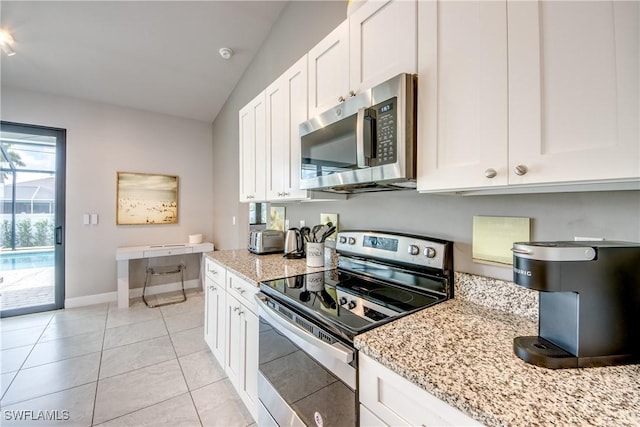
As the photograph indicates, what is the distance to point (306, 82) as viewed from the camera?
1.62m

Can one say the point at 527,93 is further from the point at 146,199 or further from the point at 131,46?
the point at 146,199

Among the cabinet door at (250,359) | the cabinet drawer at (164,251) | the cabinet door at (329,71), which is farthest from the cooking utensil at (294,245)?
the cabinet drawer at (164,251)

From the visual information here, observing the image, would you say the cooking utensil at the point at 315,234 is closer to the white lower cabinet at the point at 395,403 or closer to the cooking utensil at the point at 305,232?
the cooking utensil at the point at 305,232

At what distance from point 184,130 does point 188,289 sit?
2.49m

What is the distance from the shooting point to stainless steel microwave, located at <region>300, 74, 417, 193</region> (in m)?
1.00

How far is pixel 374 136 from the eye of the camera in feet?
3.59

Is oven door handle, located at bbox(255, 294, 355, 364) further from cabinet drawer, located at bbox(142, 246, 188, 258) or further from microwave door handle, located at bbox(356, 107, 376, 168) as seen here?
cabinet drawer, located at bbox(142, 246, 188, 258)

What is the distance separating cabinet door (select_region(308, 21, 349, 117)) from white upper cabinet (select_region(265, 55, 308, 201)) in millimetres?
84

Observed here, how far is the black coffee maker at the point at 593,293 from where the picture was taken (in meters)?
0.64

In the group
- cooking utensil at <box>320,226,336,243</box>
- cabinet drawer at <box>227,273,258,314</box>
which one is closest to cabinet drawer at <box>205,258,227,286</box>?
cabinet drawer at <box>227,273,258,314</box>

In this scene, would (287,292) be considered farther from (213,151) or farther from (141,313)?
(213,151)

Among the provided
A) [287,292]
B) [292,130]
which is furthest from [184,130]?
[287,292]

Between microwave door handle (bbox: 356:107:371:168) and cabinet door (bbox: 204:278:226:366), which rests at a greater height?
microwave door handle (bbox: 356:107:371:168)

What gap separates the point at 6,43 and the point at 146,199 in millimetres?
1998
